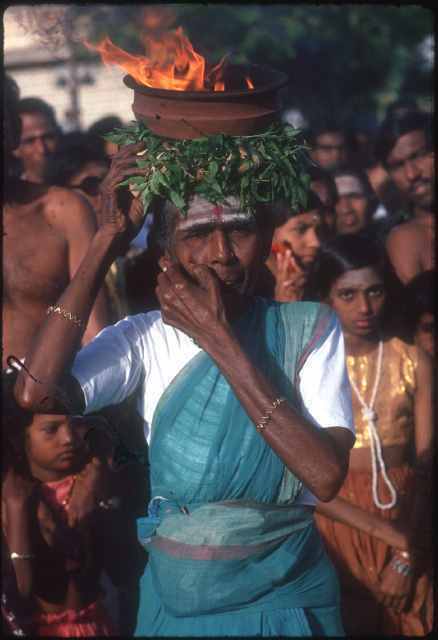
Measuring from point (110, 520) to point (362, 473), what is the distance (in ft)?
4.82

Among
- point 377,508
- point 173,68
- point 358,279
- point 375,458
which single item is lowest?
point 377,508

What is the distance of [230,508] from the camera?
3682 millimetres

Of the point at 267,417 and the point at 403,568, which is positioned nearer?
the point at 267,417

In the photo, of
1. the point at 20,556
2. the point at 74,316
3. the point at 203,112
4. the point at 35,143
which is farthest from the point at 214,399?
the point at 35,143

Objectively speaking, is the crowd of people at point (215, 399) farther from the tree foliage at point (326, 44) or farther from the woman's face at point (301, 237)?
the tree foliage at point (326, 44)

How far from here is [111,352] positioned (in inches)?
148

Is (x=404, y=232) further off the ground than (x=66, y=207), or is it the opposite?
(x=404, y=232)

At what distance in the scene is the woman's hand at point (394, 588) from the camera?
628 cm

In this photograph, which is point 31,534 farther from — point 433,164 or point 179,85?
point 433,164

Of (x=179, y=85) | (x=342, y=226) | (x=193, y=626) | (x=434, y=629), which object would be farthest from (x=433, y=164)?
(x=193, y=626)

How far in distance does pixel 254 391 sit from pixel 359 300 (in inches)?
122

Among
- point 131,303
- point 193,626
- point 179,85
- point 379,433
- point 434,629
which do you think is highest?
point 179,85

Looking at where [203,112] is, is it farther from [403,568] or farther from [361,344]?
[403,568]

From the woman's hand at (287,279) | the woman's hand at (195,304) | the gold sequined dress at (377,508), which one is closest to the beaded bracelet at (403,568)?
the gold sequined dress at (377,508)
